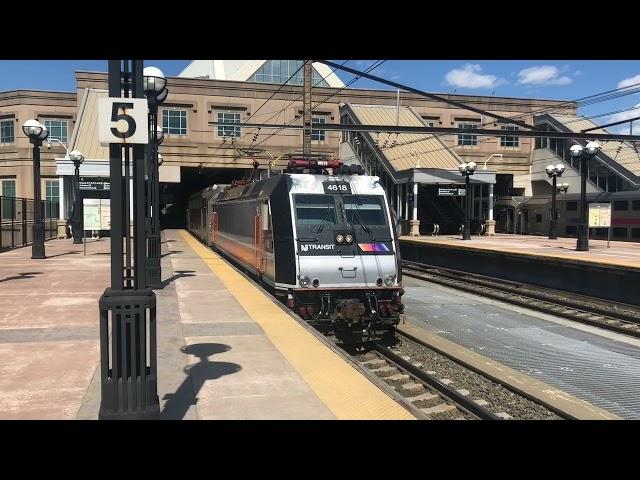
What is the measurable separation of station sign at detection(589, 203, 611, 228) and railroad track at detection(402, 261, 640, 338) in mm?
4704

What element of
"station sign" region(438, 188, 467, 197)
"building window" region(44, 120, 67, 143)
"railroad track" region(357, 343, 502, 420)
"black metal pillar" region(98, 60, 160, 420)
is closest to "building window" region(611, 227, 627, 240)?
"station sign" region(438, 188, 467, 197)

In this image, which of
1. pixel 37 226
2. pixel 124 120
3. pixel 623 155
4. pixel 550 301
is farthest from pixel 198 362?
pixel 623 155

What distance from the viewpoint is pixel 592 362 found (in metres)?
9.89

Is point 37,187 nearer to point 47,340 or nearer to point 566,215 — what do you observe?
point 47,340

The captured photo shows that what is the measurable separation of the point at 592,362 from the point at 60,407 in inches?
335

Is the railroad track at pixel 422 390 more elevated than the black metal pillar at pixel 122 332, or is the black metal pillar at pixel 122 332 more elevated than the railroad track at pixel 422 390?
the black metal pillar at pixel 122 332

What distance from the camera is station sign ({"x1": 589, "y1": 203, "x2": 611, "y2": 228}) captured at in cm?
2225

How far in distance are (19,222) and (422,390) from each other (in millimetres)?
22633

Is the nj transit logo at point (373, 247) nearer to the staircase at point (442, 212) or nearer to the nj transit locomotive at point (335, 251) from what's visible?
the nj transit locomotive at point (335, 251)

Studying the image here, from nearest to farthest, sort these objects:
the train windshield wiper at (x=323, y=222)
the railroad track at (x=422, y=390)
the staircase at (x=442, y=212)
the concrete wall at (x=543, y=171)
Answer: the railroad track at (x=422, y=390)
the train windshield wiper at (x=323, y=222)
the staircase at (x=442, y=212)
the concrete wall at (x=543, y=171)

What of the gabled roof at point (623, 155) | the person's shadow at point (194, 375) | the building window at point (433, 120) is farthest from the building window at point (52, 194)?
the person's shadow at point (194, 375)

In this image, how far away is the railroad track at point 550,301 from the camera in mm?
13570

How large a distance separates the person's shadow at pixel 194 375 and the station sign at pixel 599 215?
1881 cm
